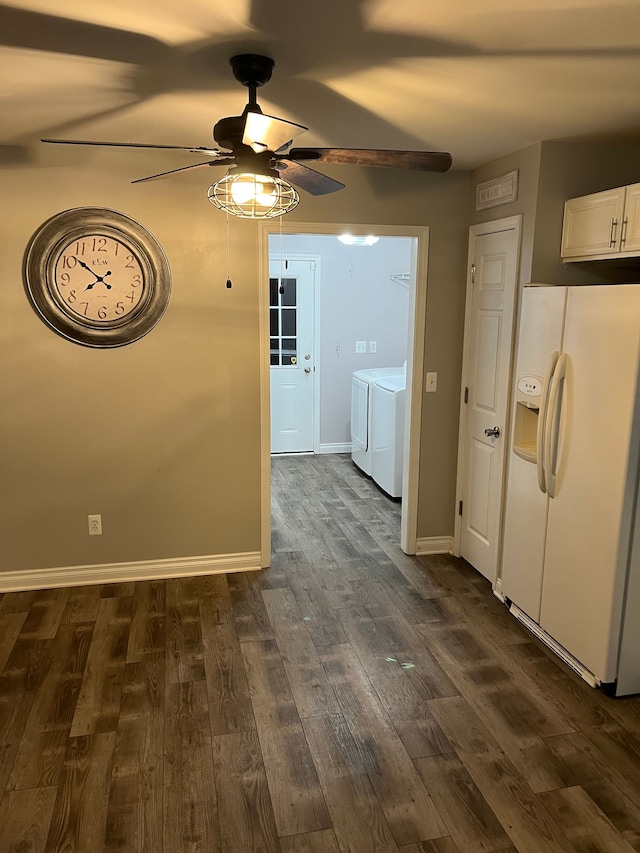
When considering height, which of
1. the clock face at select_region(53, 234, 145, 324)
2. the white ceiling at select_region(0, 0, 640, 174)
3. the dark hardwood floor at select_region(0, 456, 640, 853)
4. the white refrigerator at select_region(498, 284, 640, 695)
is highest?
the white ceiling at select_region(0, 0, 640, 174)

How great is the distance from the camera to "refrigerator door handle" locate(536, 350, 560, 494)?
2.93 m

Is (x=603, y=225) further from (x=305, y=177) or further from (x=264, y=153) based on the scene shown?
(x=264, y=153)

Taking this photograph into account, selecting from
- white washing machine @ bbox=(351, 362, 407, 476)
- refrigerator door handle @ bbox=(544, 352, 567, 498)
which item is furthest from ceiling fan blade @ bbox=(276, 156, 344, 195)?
white washing machine @ bbox=(351, 362, 407, 476)

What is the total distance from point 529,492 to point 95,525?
2.45m

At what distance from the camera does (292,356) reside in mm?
6672

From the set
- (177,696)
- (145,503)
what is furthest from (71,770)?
(145,503)

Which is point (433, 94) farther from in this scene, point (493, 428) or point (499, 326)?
point (493, 428)

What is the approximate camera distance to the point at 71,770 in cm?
228

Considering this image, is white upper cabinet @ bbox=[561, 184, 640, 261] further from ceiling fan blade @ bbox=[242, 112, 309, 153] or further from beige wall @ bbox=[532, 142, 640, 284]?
ceiling fan blade @ bbox=[242, 112, 309, 153]

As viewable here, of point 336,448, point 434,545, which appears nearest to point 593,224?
point 434,545

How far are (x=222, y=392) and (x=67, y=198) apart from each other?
1.33m

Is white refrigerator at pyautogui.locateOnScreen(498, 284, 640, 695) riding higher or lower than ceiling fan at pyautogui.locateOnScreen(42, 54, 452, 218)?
lower

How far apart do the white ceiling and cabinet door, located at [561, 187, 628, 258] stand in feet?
1.02

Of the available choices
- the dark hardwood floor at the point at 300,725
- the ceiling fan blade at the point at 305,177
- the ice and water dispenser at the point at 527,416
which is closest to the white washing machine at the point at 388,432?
the dark hardwood floor at the point at 300,725
